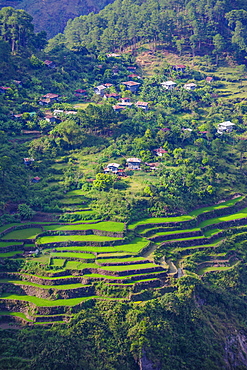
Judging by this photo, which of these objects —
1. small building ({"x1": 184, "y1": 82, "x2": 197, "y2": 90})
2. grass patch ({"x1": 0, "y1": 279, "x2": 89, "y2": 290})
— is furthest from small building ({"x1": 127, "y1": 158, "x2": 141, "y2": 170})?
small building ({"x1": 184, "y1": 82, "x2": 197, "y2": 90})

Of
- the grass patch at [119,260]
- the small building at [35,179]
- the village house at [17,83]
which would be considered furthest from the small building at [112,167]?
the village house at [17,83]

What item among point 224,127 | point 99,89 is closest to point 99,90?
point 99,89

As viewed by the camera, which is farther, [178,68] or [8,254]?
[178,68]

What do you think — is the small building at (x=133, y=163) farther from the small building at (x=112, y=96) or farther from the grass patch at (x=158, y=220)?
the small building at (x=112, y=96)

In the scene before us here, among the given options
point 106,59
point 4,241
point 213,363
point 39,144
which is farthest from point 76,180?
point 106,59

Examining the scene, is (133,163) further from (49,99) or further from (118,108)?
(49,99)
